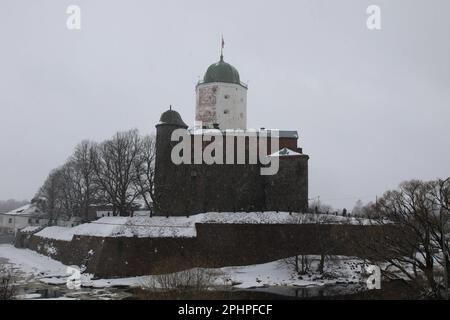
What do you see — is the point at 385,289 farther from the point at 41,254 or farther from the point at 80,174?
the point at 80,174

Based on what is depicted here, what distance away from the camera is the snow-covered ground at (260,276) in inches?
1147

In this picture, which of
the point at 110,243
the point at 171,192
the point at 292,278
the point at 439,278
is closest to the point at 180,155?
the point at 171,192

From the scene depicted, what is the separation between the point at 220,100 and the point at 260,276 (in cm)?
1928

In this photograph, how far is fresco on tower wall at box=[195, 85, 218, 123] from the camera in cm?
4425

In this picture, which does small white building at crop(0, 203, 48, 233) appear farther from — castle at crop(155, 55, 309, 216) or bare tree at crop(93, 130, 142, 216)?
castle at crop(155, 55, 309, 216)

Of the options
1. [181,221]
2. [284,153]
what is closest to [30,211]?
[181,221]

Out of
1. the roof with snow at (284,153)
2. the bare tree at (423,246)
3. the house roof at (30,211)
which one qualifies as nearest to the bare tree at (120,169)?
the roof with snow at (284,153)

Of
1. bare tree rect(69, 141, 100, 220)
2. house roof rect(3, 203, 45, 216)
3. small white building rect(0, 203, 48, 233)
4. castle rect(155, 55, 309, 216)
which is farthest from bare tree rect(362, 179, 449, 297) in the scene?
Result: house roof rect(3, 203, 45, 216)

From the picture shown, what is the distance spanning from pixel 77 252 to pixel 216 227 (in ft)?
37.1

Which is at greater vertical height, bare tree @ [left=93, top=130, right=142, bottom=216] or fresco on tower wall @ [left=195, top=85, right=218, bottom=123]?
fresco on tower wall @ [left=195, top=85, right=218, bottom=123]

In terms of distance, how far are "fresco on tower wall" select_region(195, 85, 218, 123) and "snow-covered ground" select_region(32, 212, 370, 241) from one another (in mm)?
12189

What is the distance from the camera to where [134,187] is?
139ft

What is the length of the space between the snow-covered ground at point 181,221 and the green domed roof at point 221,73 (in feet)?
50.5

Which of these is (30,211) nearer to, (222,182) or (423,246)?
(222,182)
